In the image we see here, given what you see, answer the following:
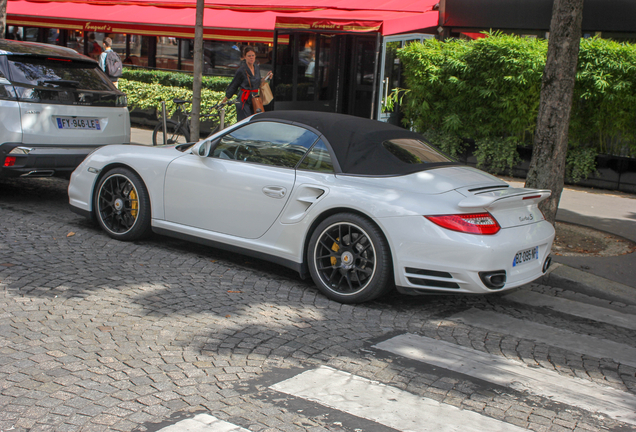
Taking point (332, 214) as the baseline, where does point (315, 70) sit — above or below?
above

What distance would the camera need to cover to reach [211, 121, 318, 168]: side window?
548 cm

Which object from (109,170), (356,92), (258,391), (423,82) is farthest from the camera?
(356,92)

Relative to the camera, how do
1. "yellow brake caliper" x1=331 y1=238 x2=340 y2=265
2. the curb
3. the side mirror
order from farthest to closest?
the side mirror
the curb
"yellow brake caliper" x1=331 y1=238 x2=340 y2=265

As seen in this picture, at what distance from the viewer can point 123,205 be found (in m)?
6.38

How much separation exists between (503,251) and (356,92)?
41.2 feet

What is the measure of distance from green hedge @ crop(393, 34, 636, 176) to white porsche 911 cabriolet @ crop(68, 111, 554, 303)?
19.6 ft

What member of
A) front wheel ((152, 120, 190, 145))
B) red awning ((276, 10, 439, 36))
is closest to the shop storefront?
red awning ((276, 10, 439, 36))

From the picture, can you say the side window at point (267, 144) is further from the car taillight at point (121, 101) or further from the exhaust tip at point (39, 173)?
the car taillight at point (121, 101)

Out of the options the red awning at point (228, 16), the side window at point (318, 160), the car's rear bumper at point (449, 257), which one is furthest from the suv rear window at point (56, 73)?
the red awning at point (228, 16)

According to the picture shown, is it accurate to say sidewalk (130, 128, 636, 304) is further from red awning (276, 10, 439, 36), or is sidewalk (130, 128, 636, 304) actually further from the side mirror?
red awning (276, 10, 439, 36)

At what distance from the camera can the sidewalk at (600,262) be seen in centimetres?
588

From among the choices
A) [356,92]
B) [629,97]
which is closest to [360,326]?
[629,97]

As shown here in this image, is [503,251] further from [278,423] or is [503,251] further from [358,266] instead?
[278,423]

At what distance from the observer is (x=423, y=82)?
1222 centimetres
